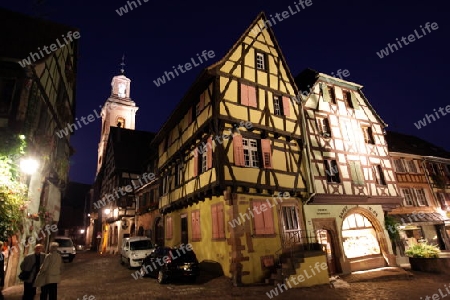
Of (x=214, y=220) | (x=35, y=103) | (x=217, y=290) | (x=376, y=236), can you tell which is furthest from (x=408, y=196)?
(x=35, y=103)

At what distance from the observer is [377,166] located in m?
17.7

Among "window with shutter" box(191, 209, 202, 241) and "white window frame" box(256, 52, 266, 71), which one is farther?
"white window frame" box(256, 52, 266, 71)

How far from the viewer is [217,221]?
496 inches

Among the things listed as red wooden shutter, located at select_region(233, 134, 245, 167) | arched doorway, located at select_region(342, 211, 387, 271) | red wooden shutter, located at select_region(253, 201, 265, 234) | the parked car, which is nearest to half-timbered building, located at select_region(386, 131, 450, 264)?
arched doorway, located at select_region(342, 211, 387, 271)

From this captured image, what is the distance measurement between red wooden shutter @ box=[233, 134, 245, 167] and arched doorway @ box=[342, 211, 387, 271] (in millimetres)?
7727

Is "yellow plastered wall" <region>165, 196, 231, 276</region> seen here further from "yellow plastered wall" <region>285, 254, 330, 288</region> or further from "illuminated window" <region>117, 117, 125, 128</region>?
"illuminated window" <region>117, 117, 125, 128</region>

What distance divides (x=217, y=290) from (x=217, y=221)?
10.7ft

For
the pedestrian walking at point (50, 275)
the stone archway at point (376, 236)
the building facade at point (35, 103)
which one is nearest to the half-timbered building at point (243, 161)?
the stone archway at point (376, 236)

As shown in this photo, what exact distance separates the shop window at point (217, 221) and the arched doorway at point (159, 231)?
30.0ft

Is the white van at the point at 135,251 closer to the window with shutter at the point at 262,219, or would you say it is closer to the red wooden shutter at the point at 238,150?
the window with shutter at the point at 262,219

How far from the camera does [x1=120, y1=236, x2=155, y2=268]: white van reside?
597 inches

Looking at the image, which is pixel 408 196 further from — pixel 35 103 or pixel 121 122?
pixel 121 122

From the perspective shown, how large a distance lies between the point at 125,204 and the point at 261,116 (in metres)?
20.0

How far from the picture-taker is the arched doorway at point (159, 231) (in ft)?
Result: 68.3
